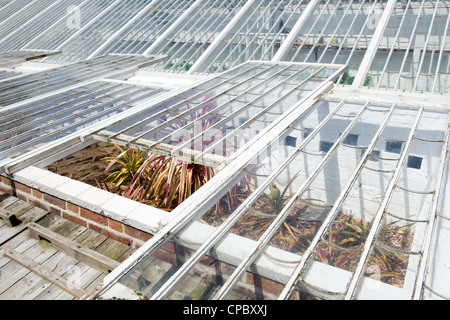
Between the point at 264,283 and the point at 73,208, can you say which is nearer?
the point at 264,283

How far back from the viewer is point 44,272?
7.41 ft

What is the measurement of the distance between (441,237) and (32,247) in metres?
2.88

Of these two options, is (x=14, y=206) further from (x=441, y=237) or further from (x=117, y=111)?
(x=441, y=237)

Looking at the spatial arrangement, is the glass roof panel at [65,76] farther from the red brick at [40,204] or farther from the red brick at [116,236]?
the red brick at [116,236]

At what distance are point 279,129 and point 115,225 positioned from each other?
1697 mm

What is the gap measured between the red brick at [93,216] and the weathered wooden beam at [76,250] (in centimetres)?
23

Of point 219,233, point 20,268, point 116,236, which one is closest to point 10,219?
point 20,268

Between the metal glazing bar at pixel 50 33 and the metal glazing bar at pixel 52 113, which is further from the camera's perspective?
the metal glazing bar at pixel 50 33

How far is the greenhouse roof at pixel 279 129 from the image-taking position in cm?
166

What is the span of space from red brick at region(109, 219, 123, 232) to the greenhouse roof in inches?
13.3

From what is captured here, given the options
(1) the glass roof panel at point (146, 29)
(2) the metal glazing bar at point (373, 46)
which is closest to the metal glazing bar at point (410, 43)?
(2) the metal glazing bar at point (373, 46)

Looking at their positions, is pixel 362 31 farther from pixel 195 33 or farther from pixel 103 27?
pixel 103 27

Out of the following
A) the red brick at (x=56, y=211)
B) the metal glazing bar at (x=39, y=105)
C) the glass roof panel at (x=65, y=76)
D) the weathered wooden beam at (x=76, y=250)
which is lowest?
the weathered wooden beam at (x=76, y=250)
